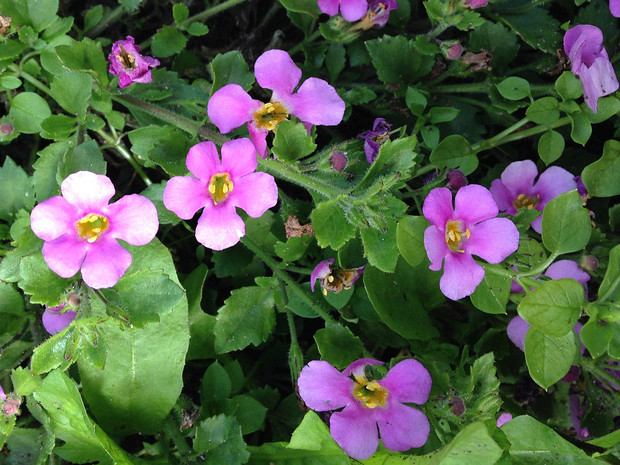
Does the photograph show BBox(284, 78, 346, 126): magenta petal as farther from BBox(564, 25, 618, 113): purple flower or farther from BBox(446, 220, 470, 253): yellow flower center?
BBox(564, 25, 618, 113): purple flower

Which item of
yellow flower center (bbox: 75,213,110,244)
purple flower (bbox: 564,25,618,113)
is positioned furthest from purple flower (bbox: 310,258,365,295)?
purple flower (bbox: 564,25,618,113)

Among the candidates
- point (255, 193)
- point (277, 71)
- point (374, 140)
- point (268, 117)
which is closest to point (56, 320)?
point (255, 193)

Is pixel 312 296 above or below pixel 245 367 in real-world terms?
above

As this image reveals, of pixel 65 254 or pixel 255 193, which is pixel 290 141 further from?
pixel 65 254

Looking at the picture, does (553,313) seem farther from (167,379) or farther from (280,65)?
(167,379)

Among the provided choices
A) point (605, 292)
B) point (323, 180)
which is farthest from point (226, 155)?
point (605, 292)

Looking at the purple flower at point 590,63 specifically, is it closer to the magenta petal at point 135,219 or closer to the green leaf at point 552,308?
the green leaf at point 552,308
